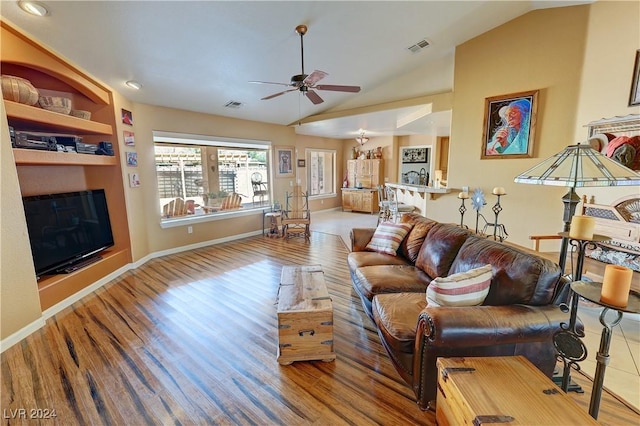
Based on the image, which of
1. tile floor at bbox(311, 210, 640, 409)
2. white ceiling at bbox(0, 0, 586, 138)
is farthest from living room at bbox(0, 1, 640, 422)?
tile floor at bbox(311, 210, 640, 409)

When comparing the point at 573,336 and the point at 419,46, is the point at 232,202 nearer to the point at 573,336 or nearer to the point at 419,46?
the point at 419,46

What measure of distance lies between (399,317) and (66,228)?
3794 mm

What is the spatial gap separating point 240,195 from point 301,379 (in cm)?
485

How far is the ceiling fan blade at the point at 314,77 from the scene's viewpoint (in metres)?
2.68

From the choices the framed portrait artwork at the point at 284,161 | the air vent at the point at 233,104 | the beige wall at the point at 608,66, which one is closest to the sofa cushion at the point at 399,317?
the beige wall at the point at 608,66

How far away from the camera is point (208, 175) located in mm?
5668

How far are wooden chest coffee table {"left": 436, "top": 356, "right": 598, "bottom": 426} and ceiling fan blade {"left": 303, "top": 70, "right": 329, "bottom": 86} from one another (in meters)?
2.60

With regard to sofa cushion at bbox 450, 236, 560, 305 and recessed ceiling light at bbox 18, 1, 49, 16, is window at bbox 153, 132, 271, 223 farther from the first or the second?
sofa cushion at bbox 450, 236, 560, 305

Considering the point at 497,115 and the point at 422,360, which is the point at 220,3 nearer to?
the point at 422,360

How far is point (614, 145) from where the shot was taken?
2824 millimetres

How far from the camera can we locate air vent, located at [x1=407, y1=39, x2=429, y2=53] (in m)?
3.72

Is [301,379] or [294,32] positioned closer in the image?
[301,379]

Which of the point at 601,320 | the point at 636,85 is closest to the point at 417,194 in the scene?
the point at 636,85

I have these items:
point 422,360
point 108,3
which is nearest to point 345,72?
point 108,3
